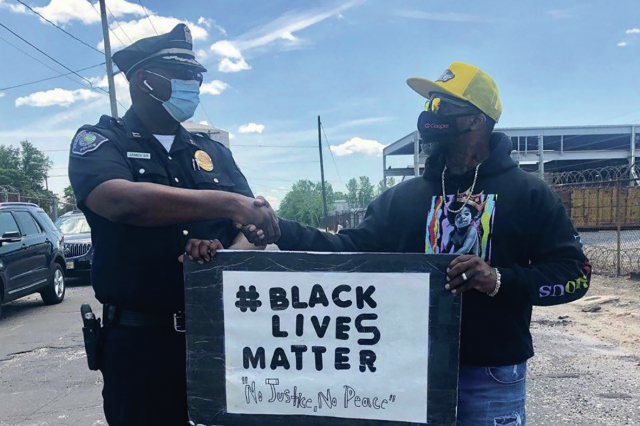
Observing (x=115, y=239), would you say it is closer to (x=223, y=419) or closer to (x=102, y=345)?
(x=102, y=345)

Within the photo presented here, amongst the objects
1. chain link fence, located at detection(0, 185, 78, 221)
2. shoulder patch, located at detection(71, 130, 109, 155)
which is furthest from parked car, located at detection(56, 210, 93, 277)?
shoulder patch, located at detection(71, 130, 109, 155)

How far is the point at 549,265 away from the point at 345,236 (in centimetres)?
89

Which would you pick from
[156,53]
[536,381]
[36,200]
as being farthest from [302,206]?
[156,53]

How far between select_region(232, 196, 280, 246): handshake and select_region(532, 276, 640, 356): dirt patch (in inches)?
203

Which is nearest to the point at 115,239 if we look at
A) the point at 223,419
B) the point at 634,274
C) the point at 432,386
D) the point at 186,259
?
the point at 186,259

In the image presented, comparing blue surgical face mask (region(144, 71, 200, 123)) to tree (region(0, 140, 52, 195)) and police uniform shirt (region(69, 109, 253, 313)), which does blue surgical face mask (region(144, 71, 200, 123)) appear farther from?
tree (region(0, 140, 52, 195))

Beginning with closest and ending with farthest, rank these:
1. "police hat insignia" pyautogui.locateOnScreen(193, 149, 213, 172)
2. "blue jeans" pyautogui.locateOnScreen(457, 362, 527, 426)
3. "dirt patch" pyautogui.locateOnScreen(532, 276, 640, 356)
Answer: "blue jeans" pyautogui.locateOnScreen(457, 362, 527, 426)
"police hat insignia" pyautogui.locateOnScreen(193, 149, 213, 172)
"dirt patch" pyautogui.locateOnScreen(532, 276, 640, 356)

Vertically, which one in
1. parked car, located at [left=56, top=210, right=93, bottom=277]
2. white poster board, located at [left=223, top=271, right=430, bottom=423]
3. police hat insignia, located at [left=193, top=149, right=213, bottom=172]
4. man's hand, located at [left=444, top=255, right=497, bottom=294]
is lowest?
parked car, located at [left=56, top=210, right=93, bottom=277]

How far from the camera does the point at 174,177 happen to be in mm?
2162

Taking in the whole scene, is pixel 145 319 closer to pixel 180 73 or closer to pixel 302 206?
pixel 180 73

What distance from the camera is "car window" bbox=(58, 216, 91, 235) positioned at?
1304cm

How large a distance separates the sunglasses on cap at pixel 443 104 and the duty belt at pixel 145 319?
4.39 feet

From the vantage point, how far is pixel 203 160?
2.30m

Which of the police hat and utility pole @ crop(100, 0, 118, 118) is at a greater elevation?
utility pole @ crop(100, 0, 118, 118)
